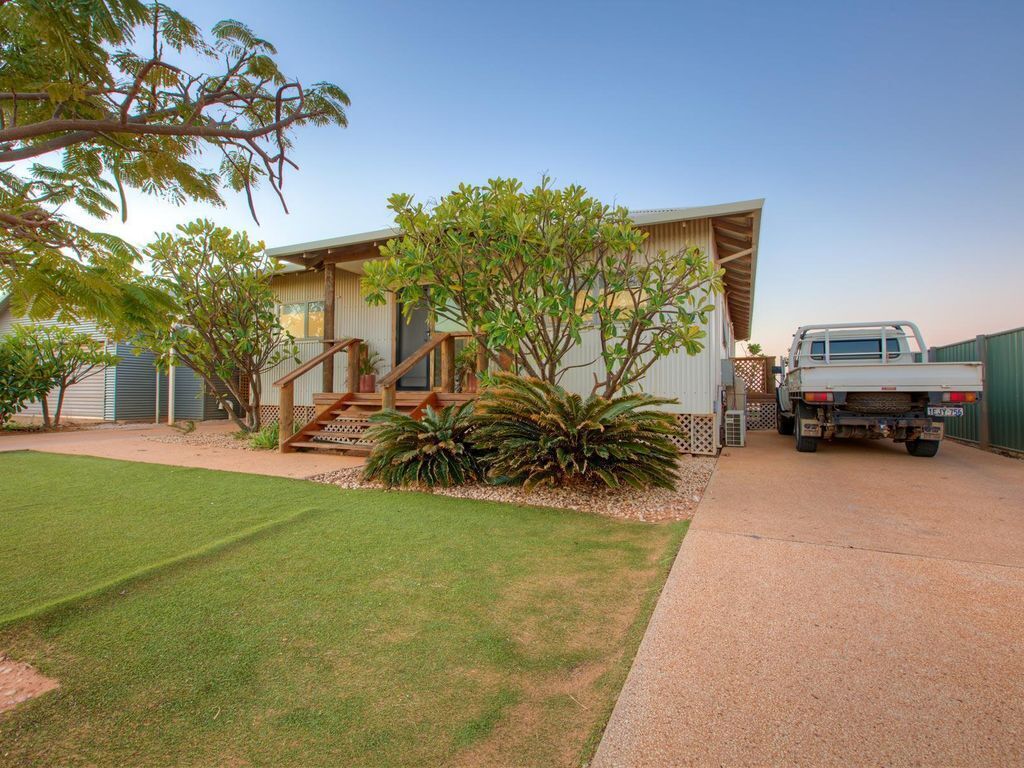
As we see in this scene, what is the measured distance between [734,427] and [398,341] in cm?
704

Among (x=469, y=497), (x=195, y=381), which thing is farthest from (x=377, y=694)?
(x=195, y=381)

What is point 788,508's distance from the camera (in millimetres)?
4273

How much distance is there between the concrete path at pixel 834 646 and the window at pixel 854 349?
17.9 ft

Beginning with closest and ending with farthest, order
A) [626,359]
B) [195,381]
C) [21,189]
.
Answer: [21,189]
[626,359]
[195,381]

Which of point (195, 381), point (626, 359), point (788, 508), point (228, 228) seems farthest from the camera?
point (195, 381)

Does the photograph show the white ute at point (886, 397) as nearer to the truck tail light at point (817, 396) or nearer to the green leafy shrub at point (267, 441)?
the truck tail light at point (817, 396)

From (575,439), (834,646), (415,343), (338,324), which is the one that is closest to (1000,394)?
(575,439)

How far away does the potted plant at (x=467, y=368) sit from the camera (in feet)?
26.3

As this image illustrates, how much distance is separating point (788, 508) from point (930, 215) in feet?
30.0

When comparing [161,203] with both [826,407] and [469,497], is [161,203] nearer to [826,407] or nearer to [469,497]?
[469,497]

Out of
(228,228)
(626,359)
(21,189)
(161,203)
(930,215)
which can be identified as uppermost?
(930,215)

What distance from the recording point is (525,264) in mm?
5508

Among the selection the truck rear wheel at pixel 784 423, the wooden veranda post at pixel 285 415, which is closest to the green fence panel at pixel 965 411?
the truck rear wheel at pixel 784 423

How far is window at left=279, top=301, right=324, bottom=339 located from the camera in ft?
35.6
